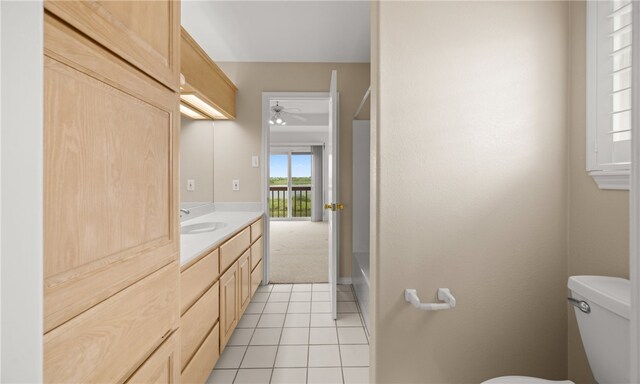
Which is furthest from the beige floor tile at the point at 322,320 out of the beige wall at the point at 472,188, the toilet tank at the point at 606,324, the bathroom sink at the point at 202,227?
the toilet tank at the point at 606,324

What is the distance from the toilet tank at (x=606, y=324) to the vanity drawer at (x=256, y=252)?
2215 mm

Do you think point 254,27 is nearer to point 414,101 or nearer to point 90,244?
Answer: point 414,101

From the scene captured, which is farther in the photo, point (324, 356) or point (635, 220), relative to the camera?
point (324, 356)

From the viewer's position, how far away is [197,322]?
1.42 metres

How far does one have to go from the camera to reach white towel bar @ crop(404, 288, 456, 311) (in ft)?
3.73

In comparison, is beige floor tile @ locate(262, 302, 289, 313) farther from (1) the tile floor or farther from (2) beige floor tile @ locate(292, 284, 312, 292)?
(2) beige floor tile @ locate(292, 284, 312, 292)

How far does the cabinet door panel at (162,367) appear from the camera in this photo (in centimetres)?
86

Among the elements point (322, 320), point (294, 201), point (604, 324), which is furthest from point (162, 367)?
point (294, 201)

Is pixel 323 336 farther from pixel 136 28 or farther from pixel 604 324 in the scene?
pixel 136 28

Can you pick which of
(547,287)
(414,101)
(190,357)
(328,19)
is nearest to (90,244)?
(190,357)

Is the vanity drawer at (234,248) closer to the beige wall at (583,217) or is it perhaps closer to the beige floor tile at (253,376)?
the beige floor tile at (253,376)

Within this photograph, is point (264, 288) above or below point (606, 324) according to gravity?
below

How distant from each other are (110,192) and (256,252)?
218 cm

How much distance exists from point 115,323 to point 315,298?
7.55ft
